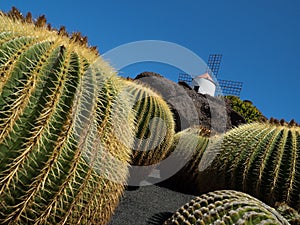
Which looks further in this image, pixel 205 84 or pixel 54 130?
pixel 205 84

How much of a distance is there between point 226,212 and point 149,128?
3003 mm

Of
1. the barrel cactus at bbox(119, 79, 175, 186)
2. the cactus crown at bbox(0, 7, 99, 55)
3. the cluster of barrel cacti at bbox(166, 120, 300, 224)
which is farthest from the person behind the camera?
the barrel cactus at bbox(119, 79, 175, 186)

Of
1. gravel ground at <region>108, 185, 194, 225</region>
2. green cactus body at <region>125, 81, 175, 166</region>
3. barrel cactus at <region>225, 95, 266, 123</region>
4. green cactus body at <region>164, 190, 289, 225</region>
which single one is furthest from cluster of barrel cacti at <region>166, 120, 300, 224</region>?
barrel cactus at <region>225, 95, 266, 123</region>

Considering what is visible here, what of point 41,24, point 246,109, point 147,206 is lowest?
point 147,206

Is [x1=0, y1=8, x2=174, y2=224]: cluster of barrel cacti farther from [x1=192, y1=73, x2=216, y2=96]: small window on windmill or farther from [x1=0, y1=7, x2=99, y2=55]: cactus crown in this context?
[x1=192, y1=73, x2=216, y2=96]: small window on windmill

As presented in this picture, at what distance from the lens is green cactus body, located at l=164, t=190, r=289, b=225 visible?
6.27 feet

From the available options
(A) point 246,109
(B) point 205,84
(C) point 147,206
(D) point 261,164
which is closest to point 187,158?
(C) point 147,206

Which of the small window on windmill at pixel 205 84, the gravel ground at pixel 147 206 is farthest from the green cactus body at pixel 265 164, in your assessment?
the small window on windmill at pixel 205 84

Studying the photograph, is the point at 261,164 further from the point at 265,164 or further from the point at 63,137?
the point at 63,137

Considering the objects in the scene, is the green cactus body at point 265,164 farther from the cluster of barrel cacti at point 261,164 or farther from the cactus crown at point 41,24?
the cactus crown at point 41,24

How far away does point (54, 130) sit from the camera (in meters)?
2.04

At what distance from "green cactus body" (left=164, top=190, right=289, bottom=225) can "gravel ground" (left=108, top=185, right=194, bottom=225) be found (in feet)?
4.61

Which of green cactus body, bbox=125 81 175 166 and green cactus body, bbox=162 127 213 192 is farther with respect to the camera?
green cactus body, bbox=162 127 213 192

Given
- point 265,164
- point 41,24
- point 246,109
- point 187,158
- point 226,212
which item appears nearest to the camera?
point 226,212
